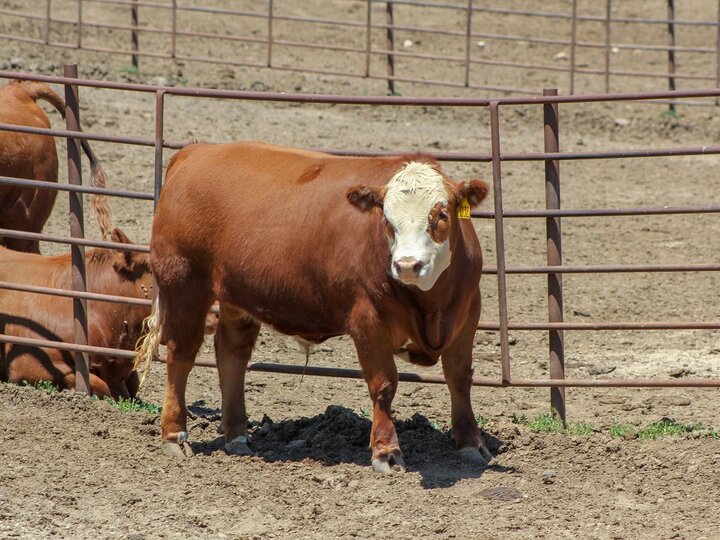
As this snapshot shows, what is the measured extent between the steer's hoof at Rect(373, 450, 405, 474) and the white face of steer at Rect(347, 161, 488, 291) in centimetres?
81

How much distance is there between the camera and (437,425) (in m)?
6.78

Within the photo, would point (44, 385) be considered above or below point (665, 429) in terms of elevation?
above

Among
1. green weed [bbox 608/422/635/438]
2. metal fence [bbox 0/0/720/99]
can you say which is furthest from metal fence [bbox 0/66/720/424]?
metal fence [bbox 0/0/720/99]

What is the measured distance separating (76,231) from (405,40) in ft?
40.9

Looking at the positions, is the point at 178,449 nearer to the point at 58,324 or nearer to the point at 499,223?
the point at 499,223

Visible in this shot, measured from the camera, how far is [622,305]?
960cm

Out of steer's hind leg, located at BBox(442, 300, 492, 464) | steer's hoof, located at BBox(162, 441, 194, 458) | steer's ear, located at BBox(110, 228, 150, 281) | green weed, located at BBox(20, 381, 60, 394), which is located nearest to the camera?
steer's hind leg, located at BBox(442, 300, 492, 464)

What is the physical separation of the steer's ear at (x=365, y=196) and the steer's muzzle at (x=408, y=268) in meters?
0.39

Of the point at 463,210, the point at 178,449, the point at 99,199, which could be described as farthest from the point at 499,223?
the point at 99,199

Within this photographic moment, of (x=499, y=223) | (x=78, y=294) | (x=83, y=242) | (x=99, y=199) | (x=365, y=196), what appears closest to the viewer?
(x=365, y=196)

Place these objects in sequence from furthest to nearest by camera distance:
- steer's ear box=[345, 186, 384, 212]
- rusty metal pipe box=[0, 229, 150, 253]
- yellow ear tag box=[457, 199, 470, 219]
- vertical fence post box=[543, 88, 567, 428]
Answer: rusty metal pipe box=[0, 229, 150, 253] < vertical fence post box=[543, 88, 567, 428] < yellow ear tag box=[457, 199, 470, 219] < steer's ear box=[345, 186, 384, 212]

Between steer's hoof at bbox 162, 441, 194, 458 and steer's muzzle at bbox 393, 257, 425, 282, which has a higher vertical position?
steer's muzzle at bbox 393, 257, 425, 282

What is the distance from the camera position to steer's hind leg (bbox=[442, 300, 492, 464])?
19.7 ft

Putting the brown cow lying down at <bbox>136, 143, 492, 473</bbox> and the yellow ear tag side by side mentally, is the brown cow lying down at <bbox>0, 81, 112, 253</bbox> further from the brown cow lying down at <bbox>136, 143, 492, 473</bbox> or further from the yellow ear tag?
the yellow ear tag
